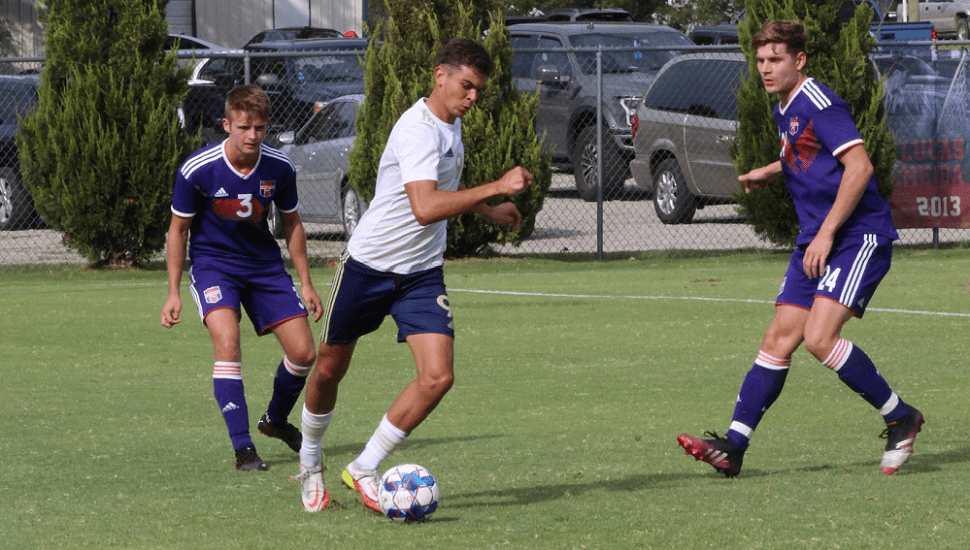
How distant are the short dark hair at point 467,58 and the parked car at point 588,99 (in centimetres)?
1403

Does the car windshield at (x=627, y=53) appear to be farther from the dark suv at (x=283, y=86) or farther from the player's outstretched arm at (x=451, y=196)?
the player's outstretched arm at (x=451, y=196)

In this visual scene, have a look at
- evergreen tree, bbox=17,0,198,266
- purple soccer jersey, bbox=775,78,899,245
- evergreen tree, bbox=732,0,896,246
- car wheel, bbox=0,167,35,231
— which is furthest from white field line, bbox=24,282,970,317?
purple soccer jersey, bbox=775,78,899,245

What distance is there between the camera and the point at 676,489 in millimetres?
6090

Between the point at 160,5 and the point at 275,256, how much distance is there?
9.46 metres

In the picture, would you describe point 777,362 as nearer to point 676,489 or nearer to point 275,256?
point 676,489

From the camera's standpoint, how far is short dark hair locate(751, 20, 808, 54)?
246 inches

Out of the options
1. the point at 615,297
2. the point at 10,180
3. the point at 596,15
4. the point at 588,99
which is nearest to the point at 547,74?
the point at 588,99

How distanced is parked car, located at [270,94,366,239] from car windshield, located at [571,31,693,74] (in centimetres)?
421

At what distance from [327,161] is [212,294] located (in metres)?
11.4

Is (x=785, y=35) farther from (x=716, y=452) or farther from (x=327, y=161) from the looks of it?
(x=327, y=161)

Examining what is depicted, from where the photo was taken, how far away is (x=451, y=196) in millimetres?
5316

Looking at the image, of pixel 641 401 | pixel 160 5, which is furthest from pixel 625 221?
pixel 641 401

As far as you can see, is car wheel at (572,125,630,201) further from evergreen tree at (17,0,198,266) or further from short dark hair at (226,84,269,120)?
short dark hair at (226,84,269,120)

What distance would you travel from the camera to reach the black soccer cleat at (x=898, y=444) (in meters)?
6.30
